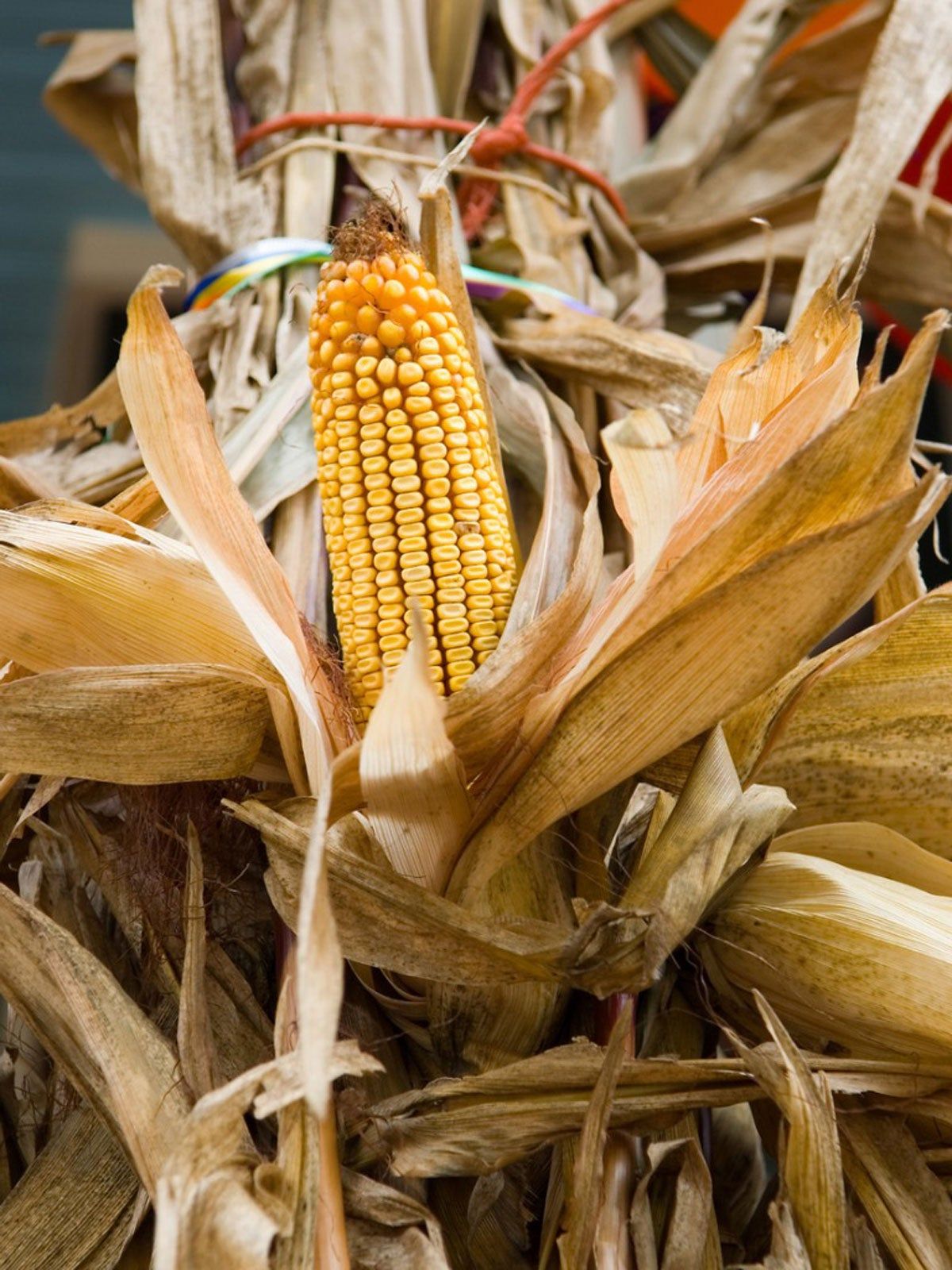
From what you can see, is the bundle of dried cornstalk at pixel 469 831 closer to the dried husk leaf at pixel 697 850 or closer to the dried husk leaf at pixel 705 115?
the dried husk leaf at pixel 697 850

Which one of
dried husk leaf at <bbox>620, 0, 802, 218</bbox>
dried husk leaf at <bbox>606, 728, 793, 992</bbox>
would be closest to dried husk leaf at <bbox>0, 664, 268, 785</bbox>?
dried husk leaf at <bbox>606, 728, 793, 992</bbox>

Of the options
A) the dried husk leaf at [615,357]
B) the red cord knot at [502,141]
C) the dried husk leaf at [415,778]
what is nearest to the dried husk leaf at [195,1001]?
the dried husk leaf at [415,778]

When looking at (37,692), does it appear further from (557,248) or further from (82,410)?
(557,248)

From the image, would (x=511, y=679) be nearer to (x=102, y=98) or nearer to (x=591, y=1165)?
(x=591, y=1165)

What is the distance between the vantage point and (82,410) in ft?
3.10

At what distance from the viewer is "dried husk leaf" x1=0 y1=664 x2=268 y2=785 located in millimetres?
546

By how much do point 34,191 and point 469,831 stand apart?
4.56ft

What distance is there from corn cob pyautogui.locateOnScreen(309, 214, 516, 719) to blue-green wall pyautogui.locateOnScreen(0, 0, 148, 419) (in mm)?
1094

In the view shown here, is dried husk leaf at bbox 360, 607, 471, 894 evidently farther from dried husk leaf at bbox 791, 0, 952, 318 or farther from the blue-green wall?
the blue-green wall

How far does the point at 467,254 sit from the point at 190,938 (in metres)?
0.65

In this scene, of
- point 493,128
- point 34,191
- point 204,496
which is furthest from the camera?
point 34,191

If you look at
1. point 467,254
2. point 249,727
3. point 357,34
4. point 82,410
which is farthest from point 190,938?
point 357,34

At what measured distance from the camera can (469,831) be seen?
57 centimetres

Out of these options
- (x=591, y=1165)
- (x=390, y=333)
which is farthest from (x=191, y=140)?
(x=591, y=1165)
